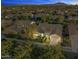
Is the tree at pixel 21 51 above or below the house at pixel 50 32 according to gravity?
below

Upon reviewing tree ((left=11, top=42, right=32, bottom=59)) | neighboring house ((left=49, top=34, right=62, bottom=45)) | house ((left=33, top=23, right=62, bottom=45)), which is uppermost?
house ((left=33, top=23, right=62, bottom=45))

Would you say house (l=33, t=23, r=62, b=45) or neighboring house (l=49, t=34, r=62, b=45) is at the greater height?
house (l=33, t=23, r=62, b=45)

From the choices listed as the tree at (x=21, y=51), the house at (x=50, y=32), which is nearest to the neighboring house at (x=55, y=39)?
the house at (x=50, y=32)

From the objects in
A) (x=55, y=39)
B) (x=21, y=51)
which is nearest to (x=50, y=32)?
(x=55, y=39)

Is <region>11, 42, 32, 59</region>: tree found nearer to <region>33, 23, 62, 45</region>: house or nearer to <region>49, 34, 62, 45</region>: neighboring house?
<region>33, 23, 62, 45</region>: house

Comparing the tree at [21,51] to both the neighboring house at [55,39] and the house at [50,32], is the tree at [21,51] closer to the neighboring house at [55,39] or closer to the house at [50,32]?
the house at [50,32]

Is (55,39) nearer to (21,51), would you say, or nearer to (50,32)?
(50,32)

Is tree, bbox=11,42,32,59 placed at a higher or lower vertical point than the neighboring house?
lower

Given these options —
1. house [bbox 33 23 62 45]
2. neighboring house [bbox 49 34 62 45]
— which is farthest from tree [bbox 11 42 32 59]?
neighboring house [bbox 49 34 62 45]

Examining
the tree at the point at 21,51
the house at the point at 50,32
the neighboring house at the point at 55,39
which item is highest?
the house at the point at 50,32

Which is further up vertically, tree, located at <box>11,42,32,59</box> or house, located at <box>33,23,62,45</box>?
house, located at <box>33,23,62,45</box>

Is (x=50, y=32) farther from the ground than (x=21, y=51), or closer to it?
farther from the ground
